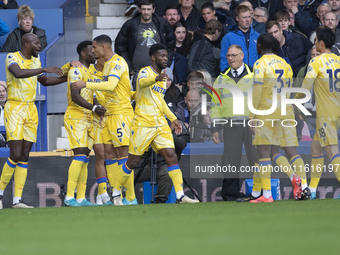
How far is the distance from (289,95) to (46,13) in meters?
6.01

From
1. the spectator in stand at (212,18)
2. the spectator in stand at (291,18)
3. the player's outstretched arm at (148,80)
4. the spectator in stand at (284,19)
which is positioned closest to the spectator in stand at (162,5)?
the spectator in stand at (212,18)

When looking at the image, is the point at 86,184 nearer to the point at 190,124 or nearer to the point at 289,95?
the point at 190,124

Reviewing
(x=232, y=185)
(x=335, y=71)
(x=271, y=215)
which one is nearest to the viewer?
(x=271, y=215)

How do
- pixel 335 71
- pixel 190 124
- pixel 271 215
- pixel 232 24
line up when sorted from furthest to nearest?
pixel 232 24 → pixel 190 124 → pixel 335 71 → pixel 271 215

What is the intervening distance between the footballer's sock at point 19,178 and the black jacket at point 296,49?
5.09 meters

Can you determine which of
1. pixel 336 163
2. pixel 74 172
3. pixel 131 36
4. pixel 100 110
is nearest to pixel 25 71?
pixel 100 110

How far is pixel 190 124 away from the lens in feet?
42.9

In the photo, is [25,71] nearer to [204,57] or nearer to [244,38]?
[204,57]

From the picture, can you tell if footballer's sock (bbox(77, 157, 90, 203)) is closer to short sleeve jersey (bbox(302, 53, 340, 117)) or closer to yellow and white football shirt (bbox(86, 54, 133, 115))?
yellow and white football shirt (bbox(86, 54, 133, 115))

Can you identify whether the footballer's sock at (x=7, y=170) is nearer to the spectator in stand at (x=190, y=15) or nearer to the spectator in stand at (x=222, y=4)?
the spectator in stand at (x=190, y=15)

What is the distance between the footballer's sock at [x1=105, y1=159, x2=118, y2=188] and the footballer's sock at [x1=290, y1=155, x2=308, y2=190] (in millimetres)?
2542

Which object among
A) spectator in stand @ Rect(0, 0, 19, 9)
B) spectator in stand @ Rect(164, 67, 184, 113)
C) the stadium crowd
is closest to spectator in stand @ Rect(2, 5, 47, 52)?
spectator in stand @ Rect(0, 0, 19, 9)

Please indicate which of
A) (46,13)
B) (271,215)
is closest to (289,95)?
(271,215)

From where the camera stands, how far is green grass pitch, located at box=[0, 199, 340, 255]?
559cm
